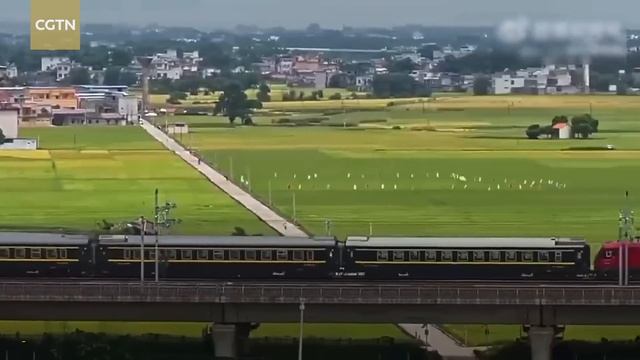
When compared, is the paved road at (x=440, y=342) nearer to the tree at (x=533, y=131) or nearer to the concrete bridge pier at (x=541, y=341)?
the concrete bridge pier at (x=541, y=341)

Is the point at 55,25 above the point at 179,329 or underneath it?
above

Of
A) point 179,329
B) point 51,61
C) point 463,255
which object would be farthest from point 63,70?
point 463,255

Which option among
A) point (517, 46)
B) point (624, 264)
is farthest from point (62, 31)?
point (624, 264)

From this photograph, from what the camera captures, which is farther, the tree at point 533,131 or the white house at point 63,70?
the tree at point 533,131

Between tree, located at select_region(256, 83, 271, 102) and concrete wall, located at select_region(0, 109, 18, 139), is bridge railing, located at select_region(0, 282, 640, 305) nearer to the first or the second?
concrete wall, located at select_region(0, 109, 18, 139)

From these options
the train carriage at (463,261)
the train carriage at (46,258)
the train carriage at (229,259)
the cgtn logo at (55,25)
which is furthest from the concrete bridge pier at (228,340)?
the cgtn logo at (55,25)

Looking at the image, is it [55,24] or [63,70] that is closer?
[55,24]

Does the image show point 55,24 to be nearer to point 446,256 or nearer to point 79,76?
point 79,76

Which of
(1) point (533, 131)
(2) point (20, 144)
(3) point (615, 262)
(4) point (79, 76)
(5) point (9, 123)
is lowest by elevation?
(3) point (615, 262)
